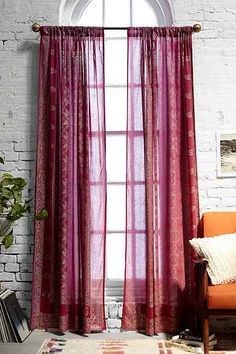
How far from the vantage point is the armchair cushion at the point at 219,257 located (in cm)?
355

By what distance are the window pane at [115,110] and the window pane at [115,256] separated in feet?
3.01

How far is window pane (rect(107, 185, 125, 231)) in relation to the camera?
430cm

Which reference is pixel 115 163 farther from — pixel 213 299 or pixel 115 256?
pixel 213 299

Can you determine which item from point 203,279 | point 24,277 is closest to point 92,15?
point 24,277

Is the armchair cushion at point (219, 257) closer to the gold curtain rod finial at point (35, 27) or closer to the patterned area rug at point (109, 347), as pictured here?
the patterned area rug at point (109, 347)

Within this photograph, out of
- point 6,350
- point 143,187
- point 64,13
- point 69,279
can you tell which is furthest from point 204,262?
point 64,13

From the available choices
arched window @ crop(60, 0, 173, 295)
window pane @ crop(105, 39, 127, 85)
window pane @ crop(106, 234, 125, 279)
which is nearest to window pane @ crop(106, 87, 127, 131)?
arched window @ crop(60, 0, 173, 295)

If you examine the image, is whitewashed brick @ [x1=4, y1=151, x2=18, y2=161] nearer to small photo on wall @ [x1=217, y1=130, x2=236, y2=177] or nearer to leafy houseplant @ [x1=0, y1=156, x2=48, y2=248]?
leafy houseplant @ [x1=0, y1=156, x2=48, y2=248]

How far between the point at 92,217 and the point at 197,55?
159 centimetres

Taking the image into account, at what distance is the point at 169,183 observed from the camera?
4.10 metres

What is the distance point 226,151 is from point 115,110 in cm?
98

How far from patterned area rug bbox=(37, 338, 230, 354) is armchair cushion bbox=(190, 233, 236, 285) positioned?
0.50 m

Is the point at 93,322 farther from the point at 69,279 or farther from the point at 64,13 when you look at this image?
the point at 64,13

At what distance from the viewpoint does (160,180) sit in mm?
4145
